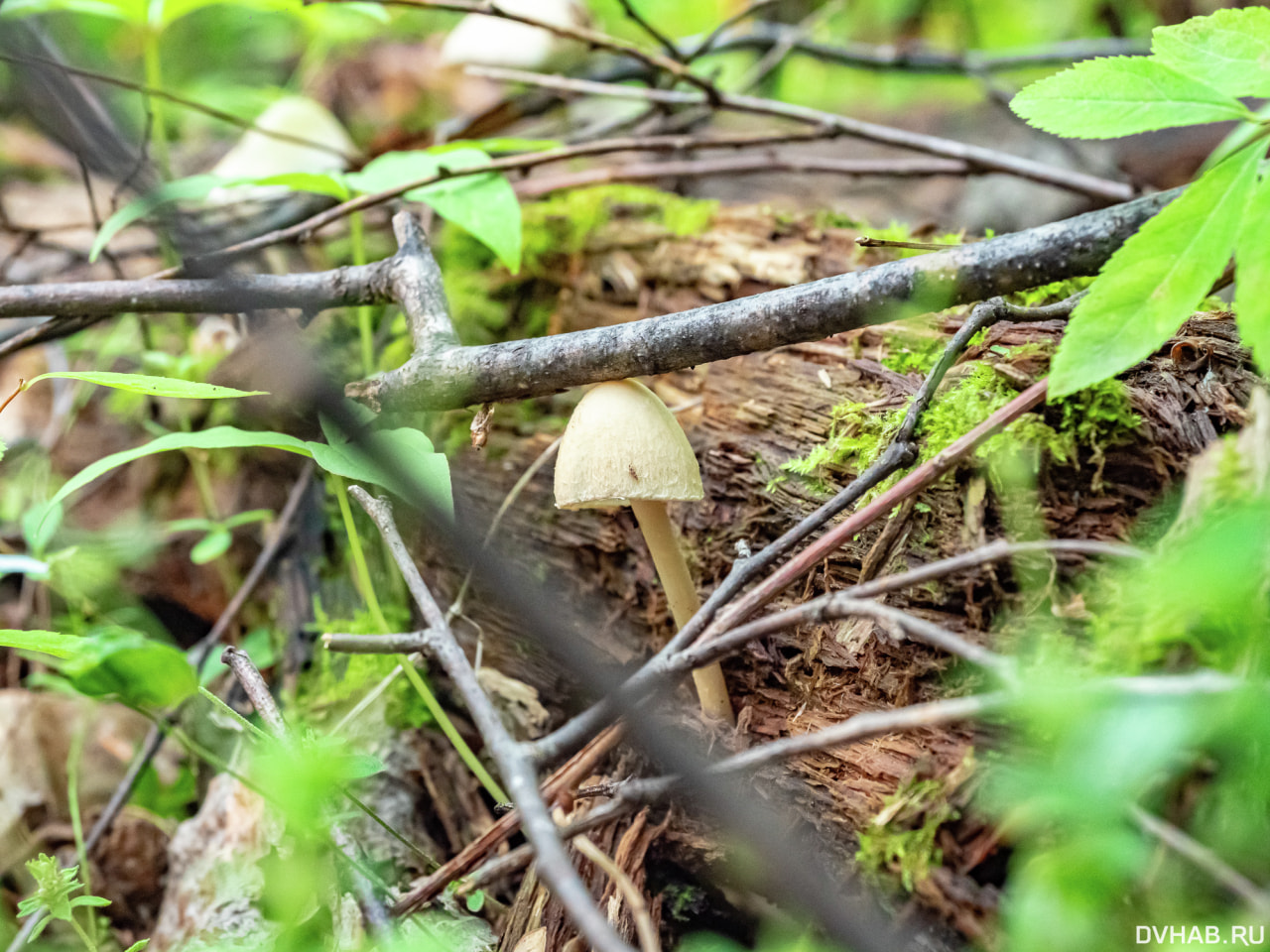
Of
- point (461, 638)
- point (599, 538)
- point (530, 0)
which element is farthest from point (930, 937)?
point (530, 0)

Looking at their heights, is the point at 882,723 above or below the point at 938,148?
below

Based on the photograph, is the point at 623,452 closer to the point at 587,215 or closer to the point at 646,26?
the point at 587,215

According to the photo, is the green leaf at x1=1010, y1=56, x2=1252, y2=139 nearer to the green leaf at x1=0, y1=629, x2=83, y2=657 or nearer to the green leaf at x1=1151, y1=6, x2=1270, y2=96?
the green leaf at x1=1151, y1=6, x2=1270, y2=96

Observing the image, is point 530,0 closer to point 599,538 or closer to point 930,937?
point 599,538

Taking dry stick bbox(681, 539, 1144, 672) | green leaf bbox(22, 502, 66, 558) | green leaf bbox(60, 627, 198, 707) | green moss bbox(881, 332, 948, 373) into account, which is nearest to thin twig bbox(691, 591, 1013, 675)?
dry stick bbox(681, 539, 1144, 672)

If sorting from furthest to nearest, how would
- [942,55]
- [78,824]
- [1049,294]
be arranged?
1. [942,55]
2. [78,824]
3. [1049,294]

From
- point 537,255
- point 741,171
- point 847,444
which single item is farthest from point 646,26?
point 847,444
